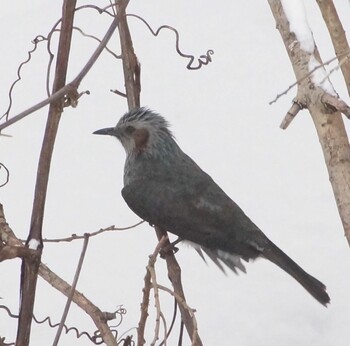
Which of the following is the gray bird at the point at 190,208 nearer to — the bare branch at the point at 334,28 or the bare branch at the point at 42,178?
the bare branch at the point at 334,28

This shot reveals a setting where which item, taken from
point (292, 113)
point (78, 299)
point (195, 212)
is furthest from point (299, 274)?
point (78, 299)

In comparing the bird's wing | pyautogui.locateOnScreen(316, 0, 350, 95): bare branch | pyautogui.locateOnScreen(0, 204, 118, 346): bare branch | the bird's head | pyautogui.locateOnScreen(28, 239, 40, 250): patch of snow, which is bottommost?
pyautogui.locateOnScreen(28, 239, 40, 250): patch of snow

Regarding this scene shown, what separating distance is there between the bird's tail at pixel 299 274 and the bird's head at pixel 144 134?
72cm

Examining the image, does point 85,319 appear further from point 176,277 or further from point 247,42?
point 247,42

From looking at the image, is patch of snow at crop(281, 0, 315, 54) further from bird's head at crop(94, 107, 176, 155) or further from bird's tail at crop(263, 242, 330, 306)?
bird's head at crop(94, 107, 176, 155)

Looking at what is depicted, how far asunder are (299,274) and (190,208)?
55cm

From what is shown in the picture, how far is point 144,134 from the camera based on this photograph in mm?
4535

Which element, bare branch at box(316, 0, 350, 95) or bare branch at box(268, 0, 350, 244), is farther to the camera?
bare branch at box(316, 0, 350, 95)

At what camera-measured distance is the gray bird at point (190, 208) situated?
4164 mm

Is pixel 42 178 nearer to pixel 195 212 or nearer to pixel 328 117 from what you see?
pixel 328 117

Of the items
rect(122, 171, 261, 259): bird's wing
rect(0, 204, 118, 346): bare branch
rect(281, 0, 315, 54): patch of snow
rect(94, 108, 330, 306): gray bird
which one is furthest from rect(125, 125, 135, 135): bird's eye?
rect(0, 204, 118, 346): bare branch

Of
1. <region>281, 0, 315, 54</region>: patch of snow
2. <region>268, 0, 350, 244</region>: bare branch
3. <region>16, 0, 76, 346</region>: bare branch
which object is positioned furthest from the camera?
<region>281, 0, 315, 54</region>: patch of snow

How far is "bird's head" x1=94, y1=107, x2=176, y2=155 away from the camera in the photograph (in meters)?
4.45

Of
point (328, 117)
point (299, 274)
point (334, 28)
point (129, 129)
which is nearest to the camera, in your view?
point (328, 117)
